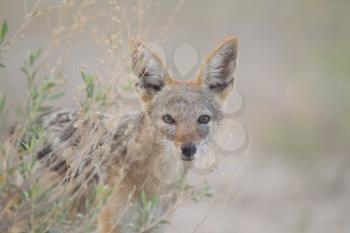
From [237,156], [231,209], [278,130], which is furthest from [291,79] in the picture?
[237,156]

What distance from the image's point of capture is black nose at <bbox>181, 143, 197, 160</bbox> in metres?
6.35

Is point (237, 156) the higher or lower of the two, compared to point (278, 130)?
lower

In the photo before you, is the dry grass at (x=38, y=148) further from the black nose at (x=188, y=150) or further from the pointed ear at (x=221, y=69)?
the pointed ear at (x=221, y=69)

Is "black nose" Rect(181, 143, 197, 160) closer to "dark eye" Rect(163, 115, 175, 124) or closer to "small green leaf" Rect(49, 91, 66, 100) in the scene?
"dark eye" Rect(163, 115, 175, 124)

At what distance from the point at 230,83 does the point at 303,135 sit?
5603 millimetres

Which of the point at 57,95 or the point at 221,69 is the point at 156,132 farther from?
the point at 57,95

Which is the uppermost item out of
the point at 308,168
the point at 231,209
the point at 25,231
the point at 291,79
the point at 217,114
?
the point at 291,79

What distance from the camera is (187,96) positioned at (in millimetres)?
6871

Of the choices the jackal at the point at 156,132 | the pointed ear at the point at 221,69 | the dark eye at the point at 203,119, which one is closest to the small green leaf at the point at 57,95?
the jackal at the point at 156,132

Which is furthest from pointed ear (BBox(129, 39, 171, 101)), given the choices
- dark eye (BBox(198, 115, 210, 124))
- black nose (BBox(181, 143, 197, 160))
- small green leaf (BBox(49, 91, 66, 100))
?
small green leaf (BBox(49, 91, 66, 100))

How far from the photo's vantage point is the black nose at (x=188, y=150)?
6.35 meters

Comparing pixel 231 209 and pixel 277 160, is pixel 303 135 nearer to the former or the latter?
pixel 277 160

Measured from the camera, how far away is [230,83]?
282 inches

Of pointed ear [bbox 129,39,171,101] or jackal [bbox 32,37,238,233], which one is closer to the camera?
pointed ear [bbox 129,39,171,101]
